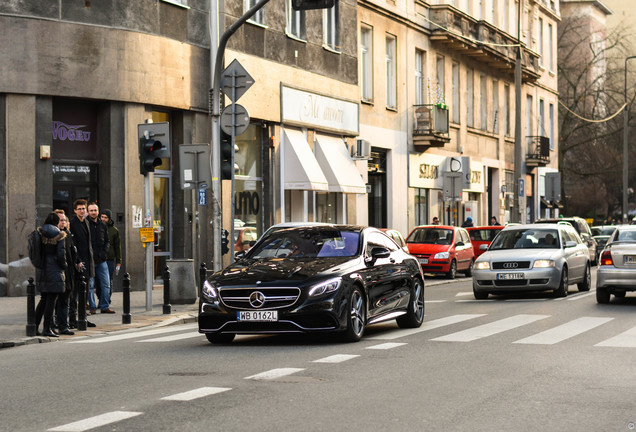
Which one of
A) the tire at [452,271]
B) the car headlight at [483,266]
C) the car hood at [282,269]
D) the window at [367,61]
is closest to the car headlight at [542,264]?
the car headlight at [483,266]

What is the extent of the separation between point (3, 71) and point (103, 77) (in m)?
2.25

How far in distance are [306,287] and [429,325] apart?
386 cm

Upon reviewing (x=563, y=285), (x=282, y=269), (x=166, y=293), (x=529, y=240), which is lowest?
(x=563, y=285)

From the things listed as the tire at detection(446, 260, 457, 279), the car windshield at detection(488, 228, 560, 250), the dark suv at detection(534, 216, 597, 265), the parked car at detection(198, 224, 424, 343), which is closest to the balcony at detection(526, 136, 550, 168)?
the dark suv at detection(534, 216, 597, 265)

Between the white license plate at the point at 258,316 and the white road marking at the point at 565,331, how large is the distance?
3063 millimetres

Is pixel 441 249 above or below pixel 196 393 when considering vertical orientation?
above

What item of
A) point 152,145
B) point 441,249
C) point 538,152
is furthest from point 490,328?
point 538,152

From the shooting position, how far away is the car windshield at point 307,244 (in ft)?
46.8

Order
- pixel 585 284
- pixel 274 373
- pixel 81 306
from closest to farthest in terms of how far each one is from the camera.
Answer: pixel 274 373 < pixel 81 306 < pixel 585 284

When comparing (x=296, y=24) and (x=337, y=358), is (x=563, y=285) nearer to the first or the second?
(x=337, y=358)

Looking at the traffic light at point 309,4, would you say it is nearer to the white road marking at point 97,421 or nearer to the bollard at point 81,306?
the bollard at point 81,306

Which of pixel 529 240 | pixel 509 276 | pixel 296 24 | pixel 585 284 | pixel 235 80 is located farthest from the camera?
pixel 296 24

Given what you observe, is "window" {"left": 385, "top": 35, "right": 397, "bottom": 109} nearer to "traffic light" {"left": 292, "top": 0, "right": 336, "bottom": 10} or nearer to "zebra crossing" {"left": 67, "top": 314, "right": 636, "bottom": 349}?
"traffic light" {"left": 292, "top": 0, "right": 336, "bottom": 10}

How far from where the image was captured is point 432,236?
33.1m
